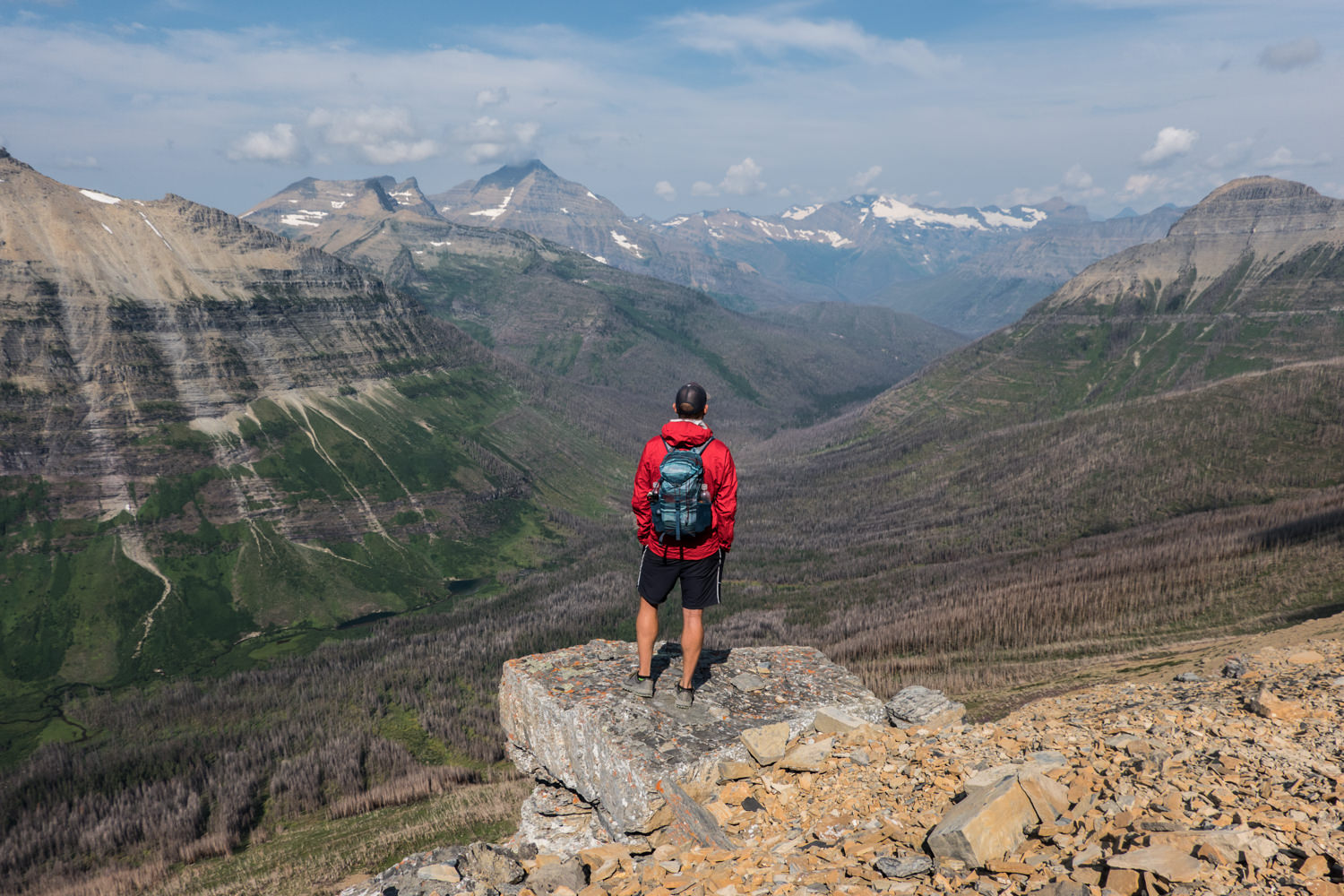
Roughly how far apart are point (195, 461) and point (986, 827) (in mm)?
152340

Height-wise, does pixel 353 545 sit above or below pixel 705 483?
below

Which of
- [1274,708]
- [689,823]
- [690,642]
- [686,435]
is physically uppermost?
[686,435]

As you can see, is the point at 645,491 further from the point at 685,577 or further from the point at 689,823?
the point at 689,823

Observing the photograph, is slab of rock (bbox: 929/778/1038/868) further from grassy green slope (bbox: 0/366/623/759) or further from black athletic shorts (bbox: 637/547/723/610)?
grassy green slope (bbox: 0/366/623/759)

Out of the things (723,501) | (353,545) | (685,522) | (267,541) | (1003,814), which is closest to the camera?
(1003,814)

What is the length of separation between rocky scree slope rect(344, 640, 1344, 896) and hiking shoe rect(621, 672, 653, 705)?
77 cm

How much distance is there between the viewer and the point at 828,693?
20.1 metres

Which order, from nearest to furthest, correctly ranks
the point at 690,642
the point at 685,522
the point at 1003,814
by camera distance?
the point at 1003,814
the point at 685,522
the point at 690,642

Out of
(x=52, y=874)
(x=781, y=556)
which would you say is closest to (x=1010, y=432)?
(x=781, y=556)

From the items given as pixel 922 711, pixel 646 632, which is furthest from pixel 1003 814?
pixel 646 632

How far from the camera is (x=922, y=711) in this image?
19094mm

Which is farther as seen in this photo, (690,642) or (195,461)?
(195,461)

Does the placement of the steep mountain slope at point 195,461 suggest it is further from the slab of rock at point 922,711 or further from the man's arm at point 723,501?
the slab of rock at point 922,711

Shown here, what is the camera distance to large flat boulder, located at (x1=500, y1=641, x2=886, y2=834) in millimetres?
16109
